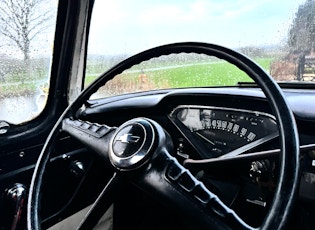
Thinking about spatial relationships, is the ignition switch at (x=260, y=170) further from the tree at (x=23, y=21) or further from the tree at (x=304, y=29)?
the tree at (x=23, y=21)

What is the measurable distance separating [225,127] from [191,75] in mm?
569

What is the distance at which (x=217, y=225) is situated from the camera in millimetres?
714

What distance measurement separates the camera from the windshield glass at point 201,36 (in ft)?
4.83

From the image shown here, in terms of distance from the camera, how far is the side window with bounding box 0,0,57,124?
1591mm

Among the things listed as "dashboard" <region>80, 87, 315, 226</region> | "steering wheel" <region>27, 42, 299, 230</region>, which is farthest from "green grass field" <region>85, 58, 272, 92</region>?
"steering wheel" <region>27, 42, 299, 230</region>

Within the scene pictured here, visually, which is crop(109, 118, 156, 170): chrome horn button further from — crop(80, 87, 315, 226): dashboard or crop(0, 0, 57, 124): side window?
crop(0, 0, 57, 124): side window

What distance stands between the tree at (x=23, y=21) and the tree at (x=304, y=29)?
1089 mm

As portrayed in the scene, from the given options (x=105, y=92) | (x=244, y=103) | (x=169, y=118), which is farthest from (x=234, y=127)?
(x=105, y=92)

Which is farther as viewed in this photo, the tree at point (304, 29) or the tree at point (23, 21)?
the tree at point (23, 21)

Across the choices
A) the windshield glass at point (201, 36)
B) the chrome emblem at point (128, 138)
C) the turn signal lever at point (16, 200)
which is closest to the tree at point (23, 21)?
the windshield glass at point (201, 36)

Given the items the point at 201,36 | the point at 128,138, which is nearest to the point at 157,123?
the point at 128,138

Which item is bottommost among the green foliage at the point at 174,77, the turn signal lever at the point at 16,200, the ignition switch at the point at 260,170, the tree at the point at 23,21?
the turn signal lever at the point at 16,200

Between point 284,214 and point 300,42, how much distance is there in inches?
39.6

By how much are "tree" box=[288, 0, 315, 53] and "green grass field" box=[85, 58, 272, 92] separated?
0.13 metres
